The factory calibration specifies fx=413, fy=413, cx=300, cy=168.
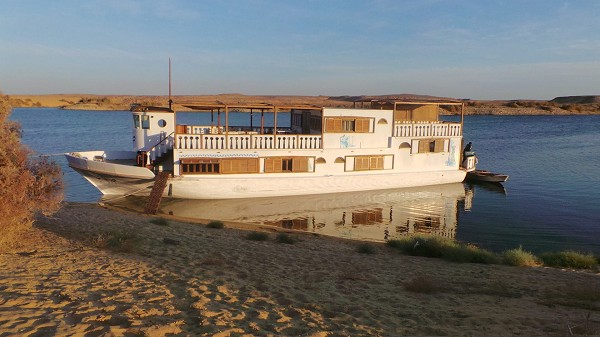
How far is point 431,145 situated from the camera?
26.1 metres

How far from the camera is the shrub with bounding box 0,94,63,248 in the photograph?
931cm

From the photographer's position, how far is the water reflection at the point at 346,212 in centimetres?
1847

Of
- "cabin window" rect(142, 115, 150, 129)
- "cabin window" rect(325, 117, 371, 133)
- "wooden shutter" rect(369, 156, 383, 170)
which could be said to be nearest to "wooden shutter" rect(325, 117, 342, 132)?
"cabin window" rect(325, 117, 371, 133)

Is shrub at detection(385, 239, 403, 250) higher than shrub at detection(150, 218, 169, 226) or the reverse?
the reverse

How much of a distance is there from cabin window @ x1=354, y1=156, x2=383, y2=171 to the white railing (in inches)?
104

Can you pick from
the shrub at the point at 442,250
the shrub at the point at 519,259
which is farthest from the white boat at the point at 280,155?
the shrub at the point at 519,259

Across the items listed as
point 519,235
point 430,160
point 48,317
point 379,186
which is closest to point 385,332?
point 48,317

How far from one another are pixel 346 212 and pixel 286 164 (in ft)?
14.0

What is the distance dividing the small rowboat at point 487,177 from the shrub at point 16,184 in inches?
1043

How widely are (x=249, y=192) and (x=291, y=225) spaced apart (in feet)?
A: 14.3

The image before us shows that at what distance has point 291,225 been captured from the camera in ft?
61.1

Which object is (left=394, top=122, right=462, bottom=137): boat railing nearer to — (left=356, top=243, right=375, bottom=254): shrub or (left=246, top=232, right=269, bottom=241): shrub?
(left=356, top=243, right=375, bottom=254): shrub

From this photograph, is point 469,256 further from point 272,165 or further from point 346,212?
point 272,165

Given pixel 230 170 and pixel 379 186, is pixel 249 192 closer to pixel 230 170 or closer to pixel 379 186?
pixel 230 170
